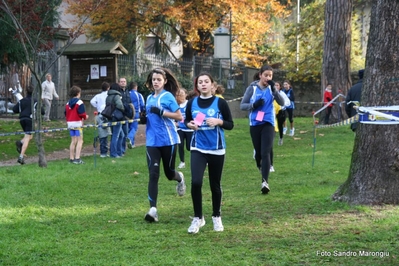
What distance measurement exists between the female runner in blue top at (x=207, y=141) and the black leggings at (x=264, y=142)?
271 centimetres

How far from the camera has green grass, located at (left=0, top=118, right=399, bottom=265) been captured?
6695 millimetres

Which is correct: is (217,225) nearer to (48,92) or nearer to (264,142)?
(264,142)

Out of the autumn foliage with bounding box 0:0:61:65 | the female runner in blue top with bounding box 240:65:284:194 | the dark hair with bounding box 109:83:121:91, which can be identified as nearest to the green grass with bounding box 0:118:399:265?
the female runner in blue top with bounding box 240:65:284:194

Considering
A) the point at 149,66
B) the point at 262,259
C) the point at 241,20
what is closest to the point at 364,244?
the point at 262,259

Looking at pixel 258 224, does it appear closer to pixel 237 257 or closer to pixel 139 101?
pixel 237 257

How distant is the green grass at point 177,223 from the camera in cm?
670

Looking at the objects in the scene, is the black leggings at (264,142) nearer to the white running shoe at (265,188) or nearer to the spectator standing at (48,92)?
the white running shoe at (265,188)

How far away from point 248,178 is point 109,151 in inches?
251

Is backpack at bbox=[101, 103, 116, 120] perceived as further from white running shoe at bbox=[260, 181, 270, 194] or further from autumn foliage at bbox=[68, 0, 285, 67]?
autumn foliage at bbox=[68, 0, 285, 67]

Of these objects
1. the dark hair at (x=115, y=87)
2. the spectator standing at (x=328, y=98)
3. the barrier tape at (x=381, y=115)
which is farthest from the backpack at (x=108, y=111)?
the spectator standing at (x=328, y=98)

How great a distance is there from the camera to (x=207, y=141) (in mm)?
7910

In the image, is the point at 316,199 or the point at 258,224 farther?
the point at 316,199

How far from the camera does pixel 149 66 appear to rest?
29125 mm

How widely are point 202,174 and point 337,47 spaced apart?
59.5 ft
